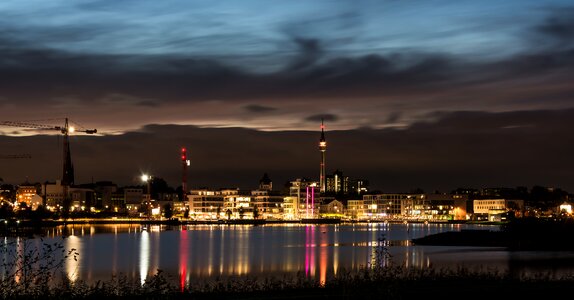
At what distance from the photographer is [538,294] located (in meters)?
31.3

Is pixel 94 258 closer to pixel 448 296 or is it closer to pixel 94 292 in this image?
pixel 94 292

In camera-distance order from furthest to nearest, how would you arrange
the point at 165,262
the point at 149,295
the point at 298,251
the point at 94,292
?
the point at 298,251 → the point at 165,262 → the point at 94,292 → the point at 149,295

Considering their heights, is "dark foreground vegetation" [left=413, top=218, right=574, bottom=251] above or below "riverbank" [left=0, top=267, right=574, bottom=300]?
below

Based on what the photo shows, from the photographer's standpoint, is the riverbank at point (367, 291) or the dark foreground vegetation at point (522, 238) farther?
the dark foreground vegetation at point (522, 238)

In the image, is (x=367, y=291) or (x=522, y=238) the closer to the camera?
(x=367, y=291)

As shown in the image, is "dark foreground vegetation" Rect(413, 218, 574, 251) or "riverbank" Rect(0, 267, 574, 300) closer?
"riverbank" Rect(0, 267, 574, 300)

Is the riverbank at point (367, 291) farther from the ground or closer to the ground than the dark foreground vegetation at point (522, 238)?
farther from the ground

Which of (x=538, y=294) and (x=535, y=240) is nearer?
(x=538, y=294)

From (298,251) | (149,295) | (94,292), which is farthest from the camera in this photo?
(298,251)

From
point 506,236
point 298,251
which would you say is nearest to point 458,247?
point 506,236

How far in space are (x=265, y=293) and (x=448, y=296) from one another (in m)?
6.99

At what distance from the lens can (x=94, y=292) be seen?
3203cm

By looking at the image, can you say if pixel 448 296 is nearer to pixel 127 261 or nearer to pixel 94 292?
pixel 94 292

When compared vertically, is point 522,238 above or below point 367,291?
below
